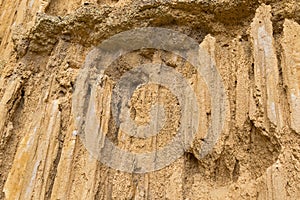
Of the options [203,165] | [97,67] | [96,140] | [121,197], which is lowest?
[121,197]

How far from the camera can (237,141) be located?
12.3 feet

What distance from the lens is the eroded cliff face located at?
11.5ft

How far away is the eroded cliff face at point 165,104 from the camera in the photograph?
351 cm

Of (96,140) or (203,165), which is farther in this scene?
(96,140)

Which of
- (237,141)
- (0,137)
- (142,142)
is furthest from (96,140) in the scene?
(237,141)

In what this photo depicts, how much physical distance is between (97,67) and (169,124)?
1285 millimetres

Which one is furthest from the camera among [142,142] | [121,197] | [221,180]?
[142,142]

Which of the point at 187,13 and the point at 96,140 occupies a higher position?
the point at 187,13

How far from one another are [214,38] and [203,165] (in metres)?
1.61

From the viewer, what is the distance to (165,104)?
178 inches

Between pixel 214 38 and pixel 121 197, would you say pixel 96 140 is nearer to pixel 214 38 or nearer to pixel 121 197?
pixel 121 197

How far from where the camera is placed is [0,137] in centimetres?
450

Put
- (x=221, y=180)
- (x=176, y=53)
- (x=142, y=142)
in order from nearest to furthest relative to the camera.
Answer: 1. (x=221, y=180)
2. (x=142, y=142)
3. (x=176, y=53)

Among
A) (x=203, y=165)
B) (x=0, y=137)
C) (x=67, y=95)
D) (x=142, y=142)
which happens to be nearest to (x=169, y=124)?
(x=142, y=142)
